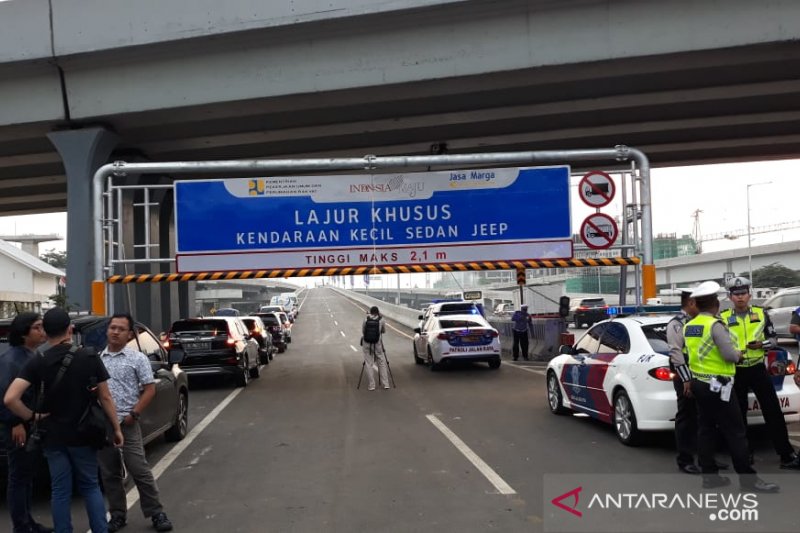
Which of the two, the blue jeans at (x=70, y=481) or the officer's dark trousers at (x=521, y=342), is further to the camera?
the officer's dark trousers at (x=521, y=342)

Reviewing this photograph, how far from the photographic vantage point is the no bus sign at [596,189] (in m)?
13.0

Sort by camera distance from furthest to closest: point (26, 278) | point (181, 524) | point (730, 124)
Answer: point (26, 278) < point (730, 124) < point (181, 524)

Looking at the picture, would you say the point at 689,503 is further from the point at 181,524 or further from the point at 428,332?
the point at 428,332

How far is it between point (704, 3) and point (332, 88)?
7.02 meters

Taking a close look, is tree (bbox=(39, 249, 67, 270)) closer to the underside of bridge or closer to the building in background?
the building in background

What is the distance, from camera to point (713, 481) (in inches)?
238

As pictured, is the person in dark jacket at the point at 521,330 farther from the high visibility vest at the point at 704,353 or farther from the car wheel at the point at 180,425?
the high visibility vest at the point at 704,353

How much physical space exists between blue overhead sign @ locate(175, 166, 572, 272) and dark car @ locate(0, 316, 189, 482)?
4.28 meters

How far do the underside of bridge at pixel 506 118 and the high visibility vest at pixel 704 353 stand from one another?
7747 mm

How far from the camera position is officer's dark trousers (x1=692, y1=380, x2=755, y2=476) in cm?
589

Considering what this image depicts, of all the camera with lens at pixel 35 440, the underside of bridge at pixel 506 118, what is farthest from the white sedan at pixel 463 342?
the camera with lens at pixel 35 440

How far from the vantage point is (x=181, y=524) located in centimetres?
558

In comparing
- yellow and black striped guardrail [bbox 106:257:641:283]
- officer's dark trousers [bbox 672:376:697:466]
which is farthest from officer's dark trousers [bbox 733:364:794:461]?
yellow and black striped guardrail [bbox 106:257:641:283]

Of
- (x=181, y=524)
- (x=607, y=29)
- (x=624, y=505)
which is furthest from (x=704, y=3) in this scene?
(x=181, y=524)
